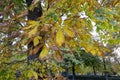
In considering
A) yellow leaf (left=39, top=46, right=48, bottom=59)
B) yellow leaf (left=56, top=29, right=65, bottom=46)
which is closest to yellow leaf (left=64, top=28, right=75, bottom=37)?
yellow leaf (left=56, top=29, right=65, bottom=46)

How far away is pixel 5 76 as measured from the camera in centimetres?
259

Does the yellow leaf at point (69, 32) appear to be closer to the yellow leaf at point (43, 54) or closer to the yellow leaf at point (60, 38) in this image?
the yellow leaf at point (60, 38)

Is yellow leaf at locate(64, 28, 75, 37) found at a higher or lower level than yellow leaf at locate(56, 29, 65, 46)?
higher

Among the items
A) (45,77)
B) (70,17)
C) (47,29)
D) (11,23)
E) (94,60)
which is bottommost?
(45,77)

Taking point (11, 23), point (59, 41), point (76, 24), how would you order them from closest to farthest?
point (59, 41) < point (76, 24) < point (11, 23)

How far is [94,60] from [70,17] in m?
13.1

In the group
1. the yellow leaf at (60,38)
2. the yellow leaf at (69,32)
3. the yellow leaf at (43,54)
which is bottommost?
the yellow leaf at (43,54)

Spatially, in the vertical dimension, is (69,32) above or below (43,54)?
above

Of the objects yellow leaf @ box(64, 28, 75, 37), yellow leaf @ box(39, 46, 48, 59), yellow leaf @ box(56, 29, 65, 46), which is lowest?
yellow leaf @ box(39, 46, 48, 59)

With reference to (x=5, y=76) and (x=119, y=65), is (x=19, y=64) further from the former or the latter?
(x=119, y=65)

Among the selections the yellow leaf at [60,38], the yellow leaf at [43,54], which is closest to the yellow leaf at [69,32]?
the yellow leaf at [60,38]

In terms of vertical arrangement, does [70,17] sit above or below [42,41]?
above

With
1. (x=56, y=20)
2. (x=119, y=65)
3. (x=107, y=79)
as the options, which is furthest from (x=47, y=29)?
(x=119, y=65)

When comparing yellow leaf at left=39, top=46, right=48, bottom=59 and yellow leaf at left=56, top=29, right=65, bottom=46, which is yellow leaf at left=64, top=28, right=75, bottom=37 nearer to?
yellow leaf at left=56, top=29, right=65, bottom=46
